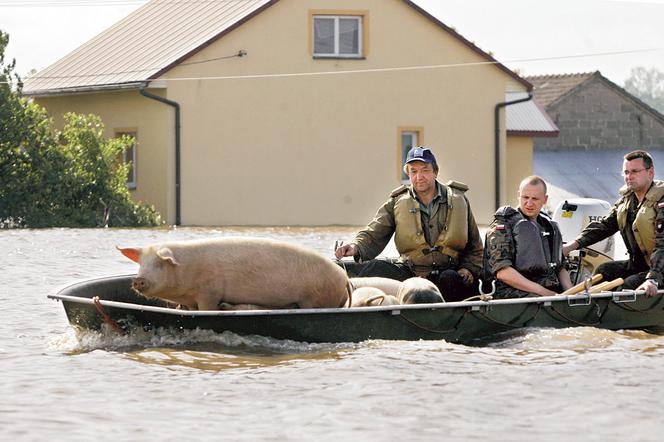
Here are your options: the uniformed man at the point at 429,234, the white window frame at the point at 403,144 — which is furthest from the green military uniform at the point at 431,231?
the white window frame at the point at 403,144

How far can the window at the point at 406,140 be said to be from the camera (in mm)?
31750

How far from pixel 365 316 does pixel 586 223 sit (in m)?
4.01

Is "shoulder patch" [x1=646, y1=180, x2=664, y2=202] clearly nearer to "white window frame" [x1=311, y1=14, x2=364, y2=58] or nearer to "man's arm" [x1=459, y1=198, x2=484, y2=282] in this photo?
"man's arm" [x1=459, y1=198, x2=484, y2=282]

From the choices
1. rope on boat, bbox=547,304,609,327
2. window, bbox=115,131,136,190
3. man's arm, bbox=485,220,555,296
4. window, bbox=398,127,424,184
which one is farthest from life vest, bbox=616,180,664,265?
window, bbox=115,131,136,190

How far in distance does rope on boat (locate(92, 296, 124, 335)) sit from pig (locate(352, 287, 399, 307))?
188 centimetres

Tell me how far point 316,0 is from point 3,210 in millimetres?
7863

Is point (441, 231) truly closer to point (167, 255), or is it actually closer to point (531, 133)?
point (167, 255)

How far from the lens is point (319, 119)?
102ft

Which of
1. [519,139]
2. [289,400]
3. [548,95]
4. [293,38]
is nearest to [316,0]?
[293,38]

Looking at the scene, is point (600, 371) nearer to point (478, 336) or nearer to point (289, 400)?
point (478, 336)

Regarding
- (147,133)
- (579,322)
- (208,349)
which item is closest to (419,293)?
(579,322)

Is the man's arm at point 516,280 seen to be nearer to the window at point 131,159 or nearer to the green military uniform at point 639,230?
the green military uniform at point 639,230

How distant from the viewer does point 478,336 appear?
38.3ft

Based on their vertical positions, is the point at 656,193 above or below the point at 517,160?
below
